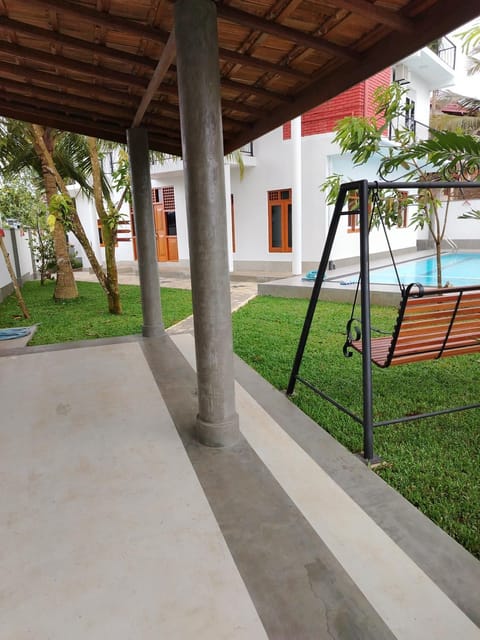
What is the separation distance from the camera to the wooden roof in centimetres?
276

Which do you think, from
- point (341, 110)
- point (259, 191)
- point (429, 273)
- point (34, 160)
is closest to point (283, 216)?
point (259, 191)

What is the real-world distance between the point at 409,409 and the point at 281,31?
2.97m

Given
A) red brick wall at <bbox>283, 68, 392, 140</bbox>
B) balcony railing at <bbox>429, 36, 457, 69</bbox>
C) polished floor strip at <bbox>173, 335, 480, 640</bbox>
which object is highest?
balcony railing at <bbox>429, 36, 457, 69</bbox>

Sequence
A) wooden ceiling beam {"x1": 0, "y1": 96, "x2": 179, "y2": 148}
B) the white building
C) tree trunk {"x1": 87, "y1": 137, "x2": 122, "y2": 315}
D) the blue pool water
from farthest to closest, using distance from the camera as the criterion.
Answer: the white building
the blue pool water
tree trunk {"x1": 87, "y1": 137, "x2": 122, "y2": 315}
wooden ceiling beam {"x1": 0, "y1": 96, "x2": 179, "y2": 148}

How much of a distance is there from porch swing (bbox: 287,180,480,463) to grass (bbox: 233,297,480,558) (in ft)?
0.62

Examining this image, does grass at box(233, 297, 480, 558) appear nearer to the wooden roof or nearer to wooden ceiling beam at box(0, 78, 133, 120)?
the wooden roof

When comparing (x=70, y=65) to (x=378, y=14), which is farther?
(x=70, y=65)

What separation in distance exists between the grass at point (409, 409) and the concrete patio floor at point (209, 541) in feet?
0.72

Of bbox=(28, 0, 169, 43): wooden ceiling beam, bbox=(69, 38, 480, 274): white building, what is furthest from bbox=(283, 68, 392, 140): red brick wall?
bbox=(28, 0, 169, 43): wooden ceiling beam

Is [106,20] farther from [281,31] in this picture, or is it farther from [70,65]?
[281,31]

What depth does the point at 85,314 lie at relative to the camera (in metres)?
8.68

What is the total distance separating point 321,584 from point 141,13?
3445 mm

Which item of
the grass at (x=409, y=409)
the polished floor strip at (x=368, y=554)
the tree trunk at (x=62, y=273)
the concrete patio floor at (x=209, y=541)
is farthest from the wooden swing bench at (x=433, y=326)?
the tree trunk at (x=62, y=273)

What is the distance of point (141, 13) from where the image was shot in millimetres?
2951
